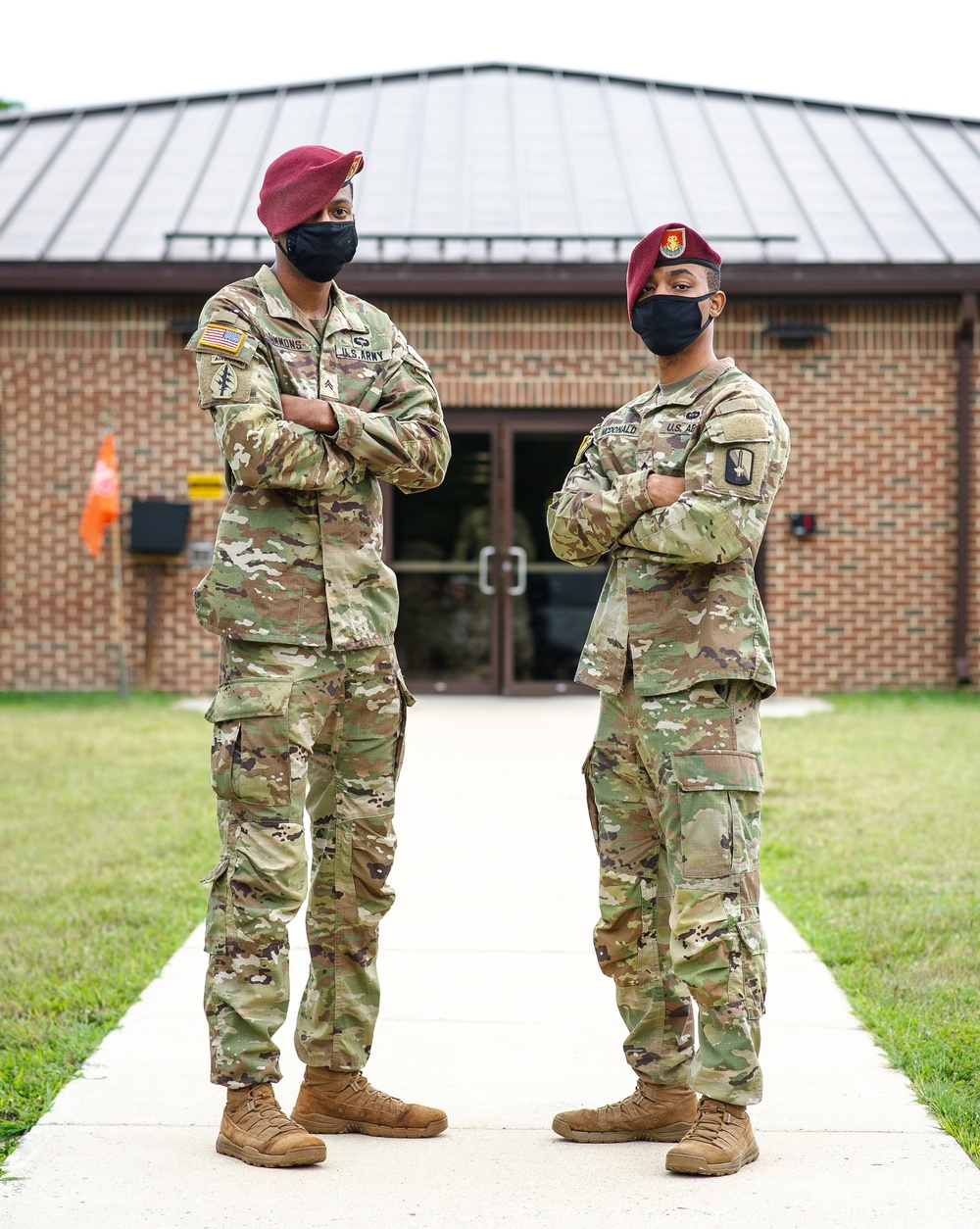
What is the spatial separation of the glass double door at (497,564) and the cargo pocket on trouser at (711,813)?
30.6ft

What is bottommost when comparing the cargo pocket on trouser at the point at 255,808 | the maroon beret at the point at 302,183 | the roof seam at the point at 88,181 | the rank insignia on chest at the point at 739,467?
the cargo pocket on trouser at the point at 255,808

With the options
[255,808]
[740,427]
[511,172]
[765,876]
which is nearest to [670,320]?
[740,427]

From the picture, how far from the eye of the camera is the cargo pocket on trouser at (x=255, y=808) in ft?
9.78

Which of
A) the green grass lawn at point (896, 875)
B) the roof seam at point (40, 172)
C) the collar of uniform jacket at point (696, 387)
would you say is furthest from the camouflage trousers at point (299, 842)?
the roof seam at point (40, 172)

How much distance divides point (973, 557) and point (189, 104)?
10.5 meters

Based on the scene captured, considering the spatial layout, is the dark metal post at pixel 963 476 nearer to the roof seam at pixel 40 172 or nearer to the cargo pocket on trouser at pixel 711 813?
the roof seam at pixel 40 172

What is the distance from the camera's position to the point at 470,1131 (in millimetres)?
3219

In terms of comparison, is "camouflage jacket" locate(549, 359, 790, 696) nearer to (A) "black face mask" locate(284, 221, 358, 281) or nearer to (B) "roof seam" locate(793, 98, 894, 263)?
(A) "black face mask" locate(284, 221, 358, 281)

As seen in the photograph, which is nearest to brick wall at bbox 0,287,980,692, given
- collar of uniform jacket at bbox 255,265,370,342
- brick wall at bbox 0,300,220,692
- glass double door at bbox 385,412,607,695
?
brick wall at bbox 0,300,220,692

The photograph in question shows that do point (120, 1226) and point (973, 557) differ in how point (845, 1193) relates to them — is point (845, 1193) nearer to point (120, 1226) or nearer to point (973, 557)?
point (120, 1226)

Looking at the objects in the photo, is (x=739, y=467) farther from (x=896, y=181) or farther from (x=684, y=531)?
(x=896, y=181)

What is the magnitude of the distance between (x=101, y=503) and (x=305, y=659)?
9098 millimetres

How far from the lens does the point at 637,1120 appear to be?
3158mm

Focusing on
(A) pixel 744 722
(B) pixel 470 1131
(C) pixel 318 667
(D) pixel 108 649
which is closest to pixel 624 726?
(A) pixel 744 722
